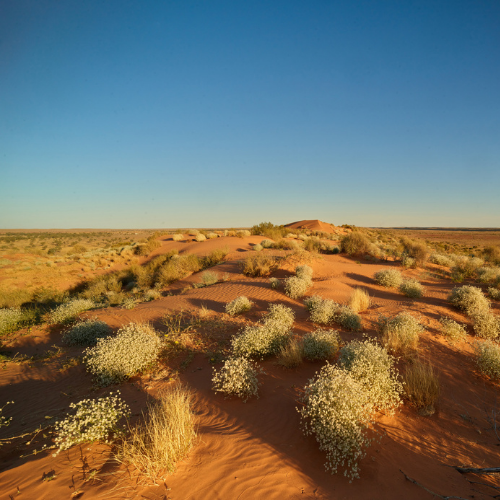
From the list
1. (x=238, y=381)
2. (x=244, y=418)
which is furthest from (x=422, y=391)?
(x=238, y=381)

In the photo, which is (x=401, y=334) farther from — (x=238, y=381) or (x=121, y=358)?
(x=121, y=358)

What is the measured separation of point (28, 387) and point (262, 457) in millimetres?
5465

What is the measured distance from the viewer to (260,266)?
1385 cm

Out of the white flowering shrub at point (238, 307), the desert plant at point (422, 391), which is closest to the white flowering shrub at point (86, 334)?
the white flowering shrub at point (238, 307)

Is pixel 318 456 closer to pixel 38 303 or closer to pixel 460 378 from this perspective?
pixel 460 378

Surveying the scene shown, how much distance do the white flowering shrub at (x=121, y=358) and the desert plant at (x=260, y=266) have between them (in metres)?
8.01

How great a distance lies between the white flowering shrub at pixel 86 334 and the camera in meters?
8.02

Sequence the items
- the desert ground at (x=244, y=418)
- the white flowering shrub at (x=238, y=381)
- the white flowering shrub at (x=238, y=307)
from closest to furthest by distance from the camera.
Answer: the desert ground at (x=244, y=418), the white flowering shrub at (x=238, y=381), the white flowering shrub at (x=238, y=307)

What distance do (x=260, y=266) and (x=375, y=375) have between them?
9641mm

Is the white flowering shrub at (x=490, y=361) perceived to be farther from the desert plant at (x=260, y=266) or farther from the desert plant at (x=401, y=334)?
the desert plant at (x=260, y=266)

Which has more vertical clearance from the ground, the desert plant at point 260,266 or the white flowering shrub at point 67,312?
the desert plant at point 260,266

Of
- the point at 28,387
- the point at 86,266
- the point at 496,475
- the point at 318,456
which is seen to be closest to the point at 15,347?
the point at 28,387

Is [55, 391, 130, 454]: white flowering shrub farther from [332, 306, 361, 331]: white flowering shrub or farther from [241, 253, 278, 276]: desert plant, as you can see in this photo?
[241, 253, 278, 276]: desert plant

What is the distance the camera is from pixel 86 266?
20.4 metres
